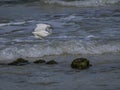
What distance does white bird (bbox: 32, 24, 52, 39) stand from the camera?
8.33 m

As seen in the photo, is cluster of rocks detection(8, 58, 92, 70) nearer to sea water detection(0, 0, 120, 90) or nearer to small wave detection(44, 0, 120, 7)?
sea water detection(0, 0, 120, 90)

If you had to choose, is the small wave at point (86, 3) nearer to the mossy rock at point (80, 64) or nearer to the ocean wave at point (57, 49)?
the ocean wave at point (57, 49)

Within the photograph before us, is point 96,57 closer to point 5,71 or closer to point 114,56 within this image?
point 114,56

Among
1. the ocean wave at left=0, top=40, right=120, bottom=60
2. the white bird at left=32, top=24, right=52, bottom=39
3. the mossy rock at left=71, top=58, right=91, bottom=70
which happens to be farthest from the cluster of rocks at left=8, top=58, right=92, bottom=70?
the white bird at left=32, top=24, right=52, bottom=39

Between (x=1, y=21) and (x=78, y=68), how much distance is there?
5.07m

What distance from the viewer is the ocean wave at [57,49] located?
701 centimetres

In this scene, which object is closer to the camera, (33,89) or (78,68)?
(33,89)

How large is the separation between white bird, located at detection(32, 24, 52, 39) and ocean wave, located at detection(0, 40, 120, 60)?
0.85 meters

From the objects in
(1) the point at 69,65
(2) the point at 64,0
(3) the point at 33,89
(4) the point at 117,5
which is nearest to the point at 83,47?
(1) the point at 69,65

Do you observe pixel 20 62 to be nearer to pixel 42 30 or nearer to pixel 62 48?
pixel 62 48

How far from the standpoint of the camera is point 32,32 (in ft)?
28.6

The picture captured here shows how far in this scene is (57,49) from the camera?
7234 millimetres

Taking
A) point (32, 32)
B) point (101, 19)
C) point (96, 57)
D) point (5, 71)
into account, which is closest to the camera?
point (5, 71)

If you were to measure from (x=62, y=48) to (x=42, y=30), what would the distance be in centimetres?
164
